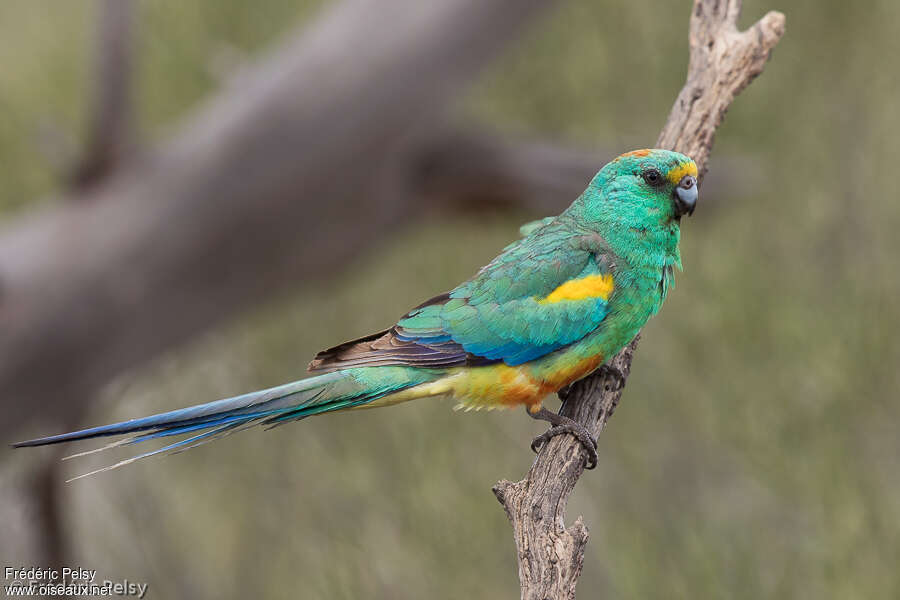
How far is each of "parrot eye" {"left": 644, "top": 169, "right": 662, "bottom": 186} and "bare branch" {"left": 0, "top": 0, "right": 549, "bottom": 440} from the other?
3.38 meters

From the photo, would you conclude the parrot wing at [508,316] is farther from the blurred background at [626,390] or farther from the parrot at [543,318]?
the blurred background at [626,390]

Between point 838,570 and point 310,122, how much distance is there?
12.6 ft

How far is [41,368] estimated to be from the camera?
18.0 ft

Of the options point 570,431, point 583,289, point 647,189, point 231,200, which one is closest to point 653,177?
point 647,189

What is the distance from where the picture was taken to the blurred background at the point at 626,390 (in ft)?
15.3

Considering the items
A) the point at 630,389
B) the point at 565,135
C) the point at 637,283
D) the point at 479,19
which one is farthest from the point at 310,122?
the point at 637,283

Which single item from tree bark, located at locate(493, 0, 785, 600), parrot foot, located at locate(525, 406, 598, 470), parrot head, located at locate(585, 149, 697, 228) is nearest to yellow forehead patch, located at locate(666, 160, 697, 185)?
parrot head, located at locate(585, 149, 697, 228)

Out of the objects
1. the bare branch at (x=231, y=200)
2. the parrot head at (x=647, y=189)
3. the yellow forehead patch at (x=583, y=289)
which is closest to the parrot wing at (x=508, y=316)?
the yellow forehead patch at (x=583, y=289)

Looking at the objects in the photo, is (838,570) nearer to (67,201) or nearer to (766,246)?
(766,246)

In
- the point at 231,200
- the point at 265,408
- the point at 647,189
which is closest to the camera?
the point at 265,408

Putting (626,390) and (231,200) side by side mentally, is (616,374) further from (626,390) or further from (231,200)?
(231,200)

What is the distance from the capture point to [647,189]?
289 cm

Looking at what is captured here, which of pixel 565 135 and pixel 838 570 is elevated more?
pixel 565 135

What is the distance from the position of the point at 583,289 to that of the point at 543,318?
15 cm
